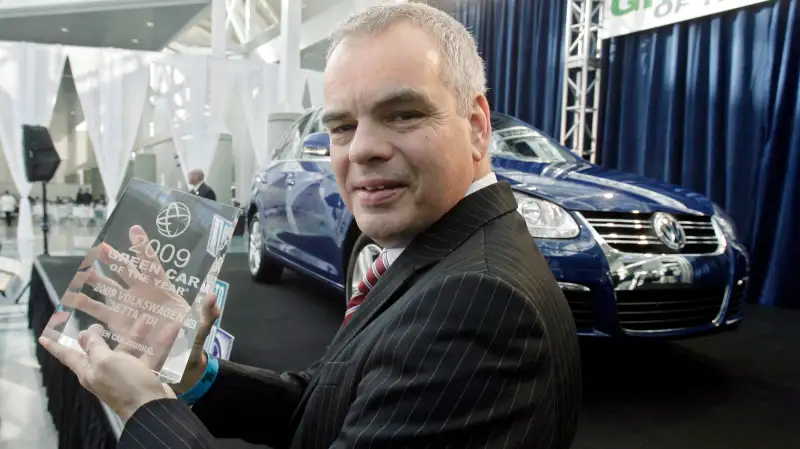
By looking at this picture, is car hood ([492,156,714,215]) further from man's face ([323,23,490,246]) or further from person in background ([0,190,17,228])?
person in background ([0,190,17,228])

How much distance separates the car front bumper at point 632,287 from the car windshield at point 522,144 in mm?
749

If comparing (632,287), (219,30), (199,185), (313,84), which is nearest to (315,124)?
(632,287)

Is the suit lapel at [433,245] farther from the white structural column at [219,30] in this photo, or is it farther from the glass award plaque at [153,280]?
the white structural column at [219,30]

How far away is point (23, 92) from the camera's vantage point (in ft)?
21.9

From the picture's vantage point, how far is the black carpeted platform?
179cm

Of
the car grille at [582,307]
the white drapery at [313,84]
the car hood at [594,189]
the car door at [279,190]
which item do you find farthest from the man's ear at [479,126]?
the white drapery at [313,84]

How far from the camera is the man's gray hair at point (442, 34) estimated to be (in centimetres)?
74

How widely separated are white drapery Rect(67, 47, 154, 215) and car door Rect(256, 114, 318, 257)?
4372 millimetres

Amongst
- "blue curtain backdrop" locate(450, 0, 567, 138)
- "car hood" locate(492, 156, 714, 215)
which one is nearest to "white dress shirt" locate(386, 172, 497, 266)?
"car hood" locate(492, 156, 714, 215)

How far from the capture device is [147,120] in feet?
28.7

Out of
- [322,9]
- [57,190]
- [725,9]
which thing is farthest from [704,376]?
[57,190]

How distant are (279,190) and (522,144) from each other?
151 cm

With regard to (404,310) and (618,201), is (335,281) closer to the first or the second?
(618,201)

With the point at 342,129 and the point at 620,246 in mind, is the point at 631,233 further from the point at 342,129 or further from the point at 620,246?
the point at 342,129
